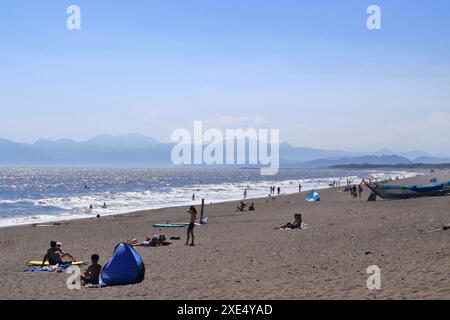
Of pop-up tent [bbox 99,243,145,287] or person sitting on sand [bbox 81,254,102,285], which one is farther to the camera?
person sitting on sand [bbox 81,254,102,285]

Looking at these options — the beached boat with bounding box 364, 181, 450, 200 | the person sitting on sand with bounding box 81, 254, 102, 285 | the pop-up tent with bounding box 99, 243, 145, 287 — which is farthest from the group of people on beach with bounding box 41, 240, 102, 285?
the beached boat with bounding box 364, 181, 450, 200

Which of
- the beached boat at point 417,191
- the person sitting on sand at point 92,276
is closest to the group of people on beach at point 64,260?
the person sitting on sand at point 92,276

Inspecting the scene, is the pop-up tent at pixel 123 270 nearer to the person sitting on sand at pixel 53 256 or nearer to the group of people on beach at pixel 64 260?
the group of people on beach at pixel 64 260

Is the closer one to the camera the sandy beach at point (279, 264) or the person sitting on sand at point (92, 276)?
the sandy beach at point (279, 264)

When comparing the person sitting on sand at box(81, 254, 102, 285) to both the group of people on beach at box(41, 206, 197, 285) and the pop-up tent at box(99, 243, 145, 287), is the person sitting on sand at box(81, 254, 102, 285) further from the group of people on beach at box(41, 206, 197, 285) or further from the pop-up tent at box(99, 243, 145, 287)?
the pop-up tent at box(99, 243, 145, 287)

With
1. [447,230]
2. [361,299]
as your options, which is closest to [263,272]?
[361,299]

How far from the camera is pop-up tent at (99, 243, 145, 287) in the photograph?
12.1 metres

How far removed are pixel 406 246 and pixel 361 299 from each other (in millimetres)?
6327

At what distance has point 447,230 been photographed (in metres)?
16.5

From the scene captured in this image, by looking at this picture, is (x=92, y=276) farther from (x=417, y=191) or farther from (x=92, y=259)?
(x=417, y=191)

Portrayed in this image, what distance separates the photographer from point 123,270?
1218cm

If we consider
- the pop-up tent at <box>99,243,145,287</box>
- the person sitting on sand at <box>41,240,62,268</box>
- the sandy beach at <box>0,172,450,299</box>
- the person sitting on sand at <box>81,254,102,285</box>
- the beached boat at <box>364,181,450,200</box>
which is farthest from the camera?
the beached boat at <box>364,181,450,200</box>

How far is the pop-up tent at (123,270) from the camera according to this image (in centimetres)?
1205
